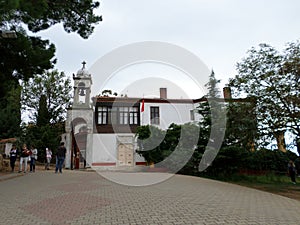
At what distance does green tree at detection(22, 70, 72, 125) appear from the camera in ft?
114

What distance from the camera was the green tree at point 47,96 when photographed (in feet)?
114

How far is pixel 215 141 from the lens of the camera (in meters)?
19.1

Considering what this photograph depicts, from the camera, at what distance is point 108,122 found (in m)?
29.5

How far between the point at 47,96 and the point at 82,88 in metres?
13.4

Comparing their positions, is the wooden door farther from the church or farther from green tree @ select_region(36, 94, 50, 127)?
green tree @ select_region(36, 94, 50, 127)

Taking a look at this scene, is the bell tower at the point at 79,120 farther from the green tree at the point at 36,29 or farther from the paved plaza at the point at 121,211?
the paved plaza at the point at 121,211

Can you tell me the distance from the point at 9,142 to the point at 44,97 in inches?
391

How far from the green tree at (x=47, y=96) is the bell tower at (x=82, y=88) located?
11.3 metres

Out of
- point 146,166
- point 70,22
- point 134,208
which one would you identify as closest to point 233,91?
point 70,22

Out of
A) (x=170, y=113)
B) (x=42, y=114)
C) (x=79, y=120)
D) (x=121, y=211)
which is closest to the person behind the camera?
(x=121, y=211)

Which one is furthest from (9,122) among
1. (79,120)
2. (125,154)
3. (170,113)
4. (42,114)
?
(170,113)

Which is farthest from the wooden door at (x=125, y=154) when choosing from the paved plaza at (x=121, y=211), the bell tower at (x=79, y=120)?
the paved plaza at (x=121, y=211)

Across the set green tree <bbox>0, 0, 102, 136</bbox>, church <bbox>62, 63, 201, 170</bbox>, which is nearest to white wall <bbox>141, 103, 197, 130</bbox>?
church <bbox>62, 63, 201, 170</bbox>

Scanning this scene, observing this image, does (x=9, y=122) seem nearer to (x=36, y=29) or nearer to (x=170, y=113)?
(x=170, y=113)
